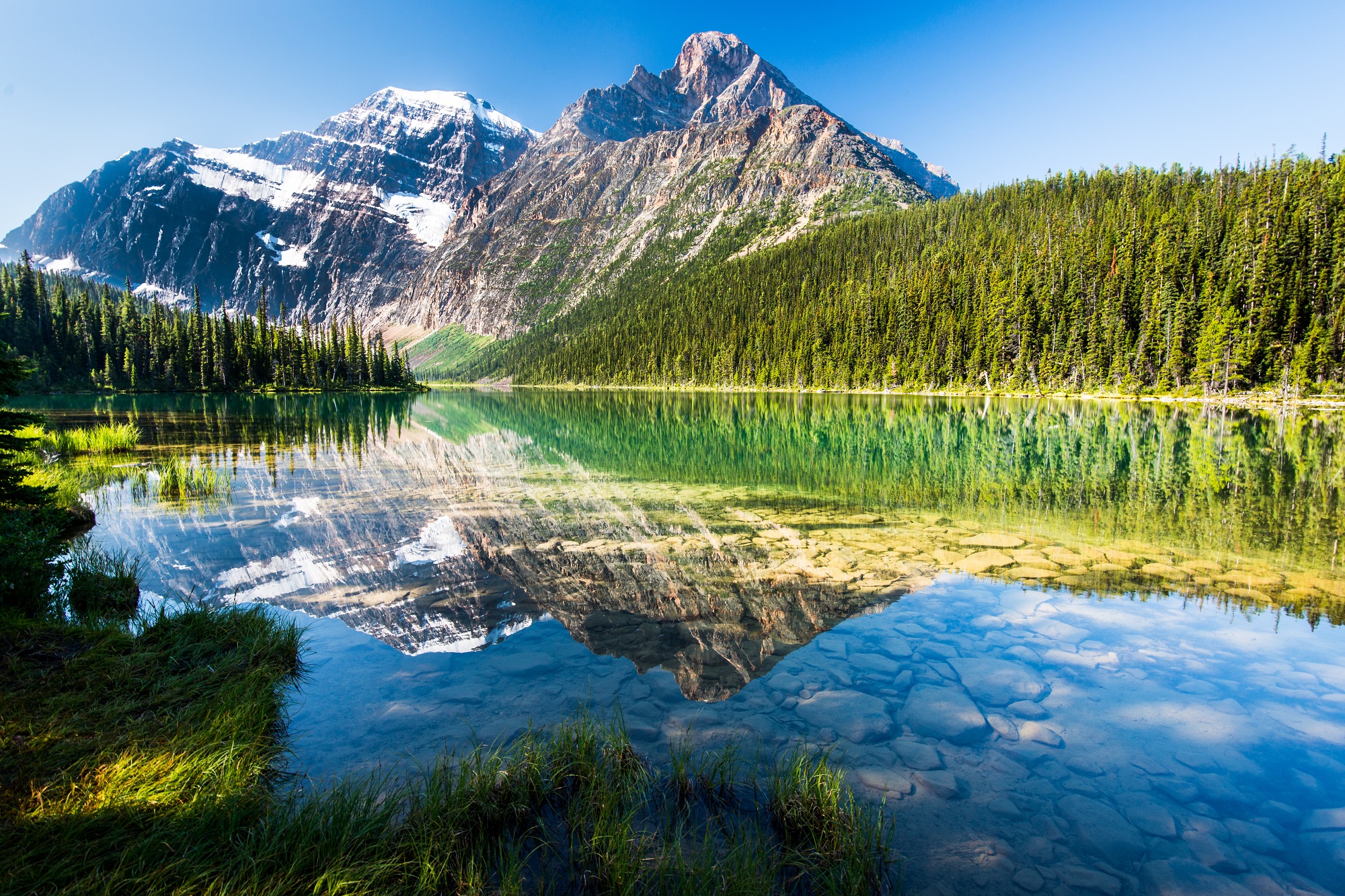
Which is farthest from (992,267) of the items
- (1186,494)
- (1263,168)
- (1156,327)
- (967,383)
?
(1186,494)

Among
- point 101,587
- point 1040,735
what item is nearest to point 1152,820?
point 1040,735

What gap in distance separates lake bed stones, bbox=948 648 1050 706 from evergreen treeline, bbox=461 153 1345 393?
66684mm

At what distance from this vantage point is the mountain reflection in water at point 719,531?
941cm

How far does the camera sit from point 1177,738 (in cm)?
596

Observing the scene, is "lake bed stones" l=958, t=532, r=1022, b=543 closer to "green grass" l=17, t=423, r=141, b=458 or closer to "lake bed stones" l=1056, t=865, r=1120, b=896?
"lake bed stones" l=1056, t=865, r=1120, b=896

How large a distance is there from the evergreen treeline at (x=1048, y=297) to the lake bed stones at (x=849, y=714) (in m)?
68.9

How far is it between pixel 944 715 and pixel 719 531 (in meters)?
8.13

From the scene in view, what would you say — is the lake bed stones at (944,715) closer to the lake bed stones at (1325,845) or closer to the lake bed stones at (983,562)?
the lake bed stones at (1325,845)

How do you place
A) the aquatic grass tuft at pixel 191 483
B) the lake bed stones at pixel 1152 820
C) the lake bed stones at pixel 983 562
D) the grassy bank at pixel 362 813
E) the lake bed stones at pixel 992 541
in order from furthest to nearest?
the aquatic grass tuft at pixel 191 483 → the lake bed stones at pixel 992 541 → the lake bed stones at pixel 983 562 → the lake bed stones at pixel 1152 820 → the grassy bank at pixel 362 813

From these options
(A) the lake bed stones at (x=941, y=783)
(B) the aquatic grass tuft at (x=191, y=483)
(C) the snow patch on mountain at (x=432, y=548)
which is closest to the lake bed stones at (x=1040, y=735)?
(A) the lake bed stones at (x=941, y=783)

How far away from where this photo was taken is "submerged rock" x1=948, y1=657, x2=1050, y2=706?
686cm

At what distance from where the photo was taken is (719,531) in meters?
14.3

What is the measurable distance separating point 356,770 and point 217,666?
2.76 meters

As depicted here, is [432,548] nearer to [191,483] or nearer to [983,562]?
[191,483]
